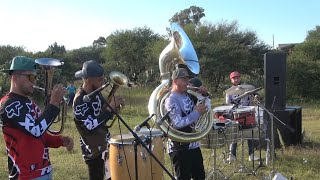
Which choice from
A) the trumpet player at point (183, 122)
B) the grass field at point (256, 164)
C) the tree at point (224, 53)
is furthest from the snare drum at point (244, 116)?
the tree at point (224, 53)

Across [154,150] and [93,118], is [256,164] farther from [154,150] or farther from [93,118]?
[93,118]

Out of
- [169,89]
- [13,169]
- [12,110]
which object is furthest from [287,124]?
[12,110]

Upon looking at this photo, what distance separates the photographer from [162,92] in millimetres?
5051

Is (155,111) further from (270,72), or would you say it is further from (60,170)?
(270,72)

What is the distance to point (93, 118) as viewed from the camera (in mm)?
4188

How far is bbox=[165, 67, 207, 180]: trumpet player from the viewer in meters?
4.41

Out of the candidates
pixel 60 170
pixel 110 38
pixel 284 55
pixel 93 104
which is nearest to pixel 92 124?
pixel 93 104

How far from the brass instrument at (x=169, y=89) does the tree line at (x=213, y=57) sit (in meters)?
19.9

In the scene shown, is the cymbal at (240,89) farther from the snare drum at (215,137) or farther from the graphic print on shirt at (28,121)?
the graphic print on shirt at (28,121)

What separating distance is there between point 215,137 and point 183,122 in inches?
78.5

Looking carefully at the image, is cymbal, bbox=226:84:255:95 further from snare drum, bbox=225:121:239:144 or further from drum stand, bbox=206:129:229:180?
drum stand, bbox=206:129:229:180

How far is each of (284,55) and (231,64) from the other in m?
22.1

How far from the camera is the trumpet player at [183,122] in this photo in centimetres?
441

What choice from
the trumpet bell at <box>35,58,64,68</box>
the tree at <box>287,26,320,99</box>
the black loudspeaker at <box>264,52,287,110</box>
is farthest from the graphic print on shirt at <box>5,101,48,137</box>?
the tree at <box>287,26,320,99</box>
